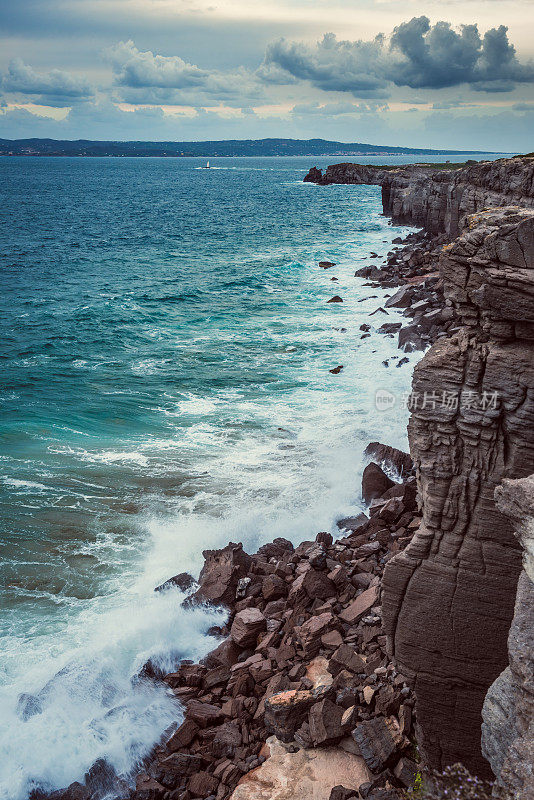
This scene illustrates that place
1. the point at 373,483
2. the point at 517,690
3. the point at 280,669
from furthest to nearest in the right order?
the point at 373,483 → the point at 280,669 → the point at 517,690

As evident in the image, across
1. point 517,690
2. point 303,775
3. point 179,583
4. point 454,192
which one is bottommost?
point 179,583

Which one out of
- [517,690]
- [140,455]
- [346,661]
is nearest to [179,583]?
[346,661]

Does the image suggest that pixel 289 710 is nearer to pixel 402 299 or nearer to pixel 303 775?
pixel 303 775

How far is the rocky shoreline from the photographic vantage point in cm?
778

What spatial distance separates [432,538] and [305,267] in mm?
52706

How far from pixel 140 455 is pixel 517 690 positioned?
1715 centimetres

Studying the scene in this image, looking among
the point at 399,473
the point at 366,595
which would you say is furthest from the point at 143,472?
the point at 366,595

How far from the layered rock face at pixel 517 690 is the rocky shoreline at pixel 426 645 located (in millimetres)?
18

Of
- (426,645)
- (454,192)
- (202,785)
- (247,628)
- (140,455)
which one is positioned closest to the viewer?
(426,645)

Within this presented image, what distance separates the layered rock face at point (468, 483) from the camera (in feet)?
25.8

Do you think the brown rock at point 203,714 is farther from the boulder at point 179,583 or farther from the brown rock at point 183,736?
the boulder at point 179,583

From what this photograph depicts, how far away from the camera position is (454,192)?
193ft

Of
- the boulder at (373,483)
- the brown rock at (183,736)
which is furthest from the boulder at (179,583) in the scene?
the boulder at (373,483)

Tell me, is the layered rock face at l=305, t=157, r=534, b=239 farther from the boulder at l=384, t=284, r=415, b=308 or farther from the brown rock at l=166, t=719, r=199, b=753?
the brown rock at l=166, t=719, r=199, b=753
